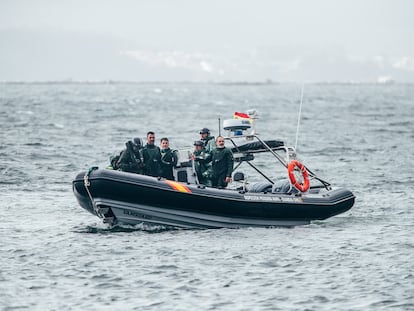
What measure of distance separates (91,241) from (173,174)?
8.19 feet

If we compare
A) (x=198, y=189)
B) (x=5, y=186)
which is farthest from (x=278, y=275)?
(x=5, y=186)

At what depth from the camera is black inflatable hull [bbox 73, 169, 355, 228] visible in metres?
16.2

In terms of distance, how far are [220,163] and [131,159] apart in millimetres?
1772

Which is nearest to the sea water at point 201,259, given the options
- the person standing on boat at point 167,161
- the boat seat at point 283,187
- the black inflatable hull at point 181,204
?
the black inflatable hull at point 181,204

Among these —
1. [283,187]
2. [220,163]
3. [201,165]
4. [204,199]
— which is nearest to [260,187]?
[283,187]

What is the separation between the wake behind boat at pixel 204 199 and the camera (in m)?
16.2

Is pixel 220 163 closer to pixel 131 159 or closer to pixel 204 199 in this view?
pixel 204 199

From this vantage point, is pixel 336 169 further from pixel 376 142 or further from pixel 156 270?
pixel 156 270

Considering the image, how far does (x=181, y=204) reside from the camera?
54.1 feet

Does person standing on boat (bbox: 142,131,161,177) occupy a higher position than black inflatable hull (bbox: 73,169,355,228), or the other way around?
person standing on boat (bbox: 142,131,161,177)

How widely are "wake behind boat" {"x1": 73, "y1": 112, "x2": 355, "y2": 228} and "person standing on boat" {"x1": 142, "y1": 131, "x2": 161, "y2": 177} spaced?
0.47 metres

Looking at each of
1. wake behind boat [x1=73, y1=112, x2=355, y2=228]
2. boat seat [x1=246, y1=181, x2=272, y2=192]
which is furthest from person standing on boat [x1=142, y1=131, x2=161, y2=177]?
boat seat [x1=246, y1=181, x2=272, y2=192]

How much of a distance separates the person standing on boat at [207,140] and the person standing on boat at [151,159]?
949 millimetres

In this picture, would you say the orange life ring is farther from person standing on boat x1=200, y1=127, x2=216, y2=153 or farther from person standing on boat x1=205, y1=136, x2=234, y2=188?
person standing on boat x1=200, y1=127, x2=216, y2=153
